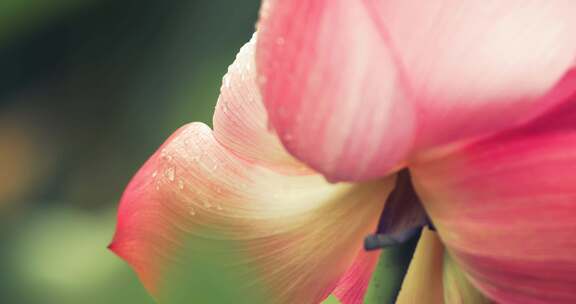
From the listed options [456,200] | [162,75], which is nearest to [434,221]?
[456,200]

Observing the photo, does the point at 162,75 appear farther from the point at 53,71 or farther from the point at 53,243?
the point at 53,243

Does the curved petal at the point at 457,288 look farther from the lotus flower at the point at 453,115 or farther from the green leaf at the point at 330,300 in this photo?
the green leaf at the point at 330,300

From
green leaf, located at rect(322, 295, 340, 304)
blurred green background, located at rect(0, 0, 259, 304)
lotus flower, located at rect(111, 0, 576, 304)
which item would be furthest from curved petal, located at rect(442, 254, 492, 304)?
blurred green background, located at rect(0, 0, 259, 304)

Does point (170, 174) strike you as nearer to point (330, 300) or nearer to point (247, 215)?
point (247, 215)

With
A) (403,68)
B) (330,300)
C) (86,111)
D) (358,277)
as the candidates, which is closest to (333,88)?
(403,68)

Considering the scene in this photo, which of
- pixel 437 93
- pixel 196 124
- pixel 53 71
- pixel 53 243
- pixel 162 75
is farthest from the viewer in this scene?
pixel 53 71

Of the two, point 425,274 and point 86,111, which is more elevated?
point 86,111
